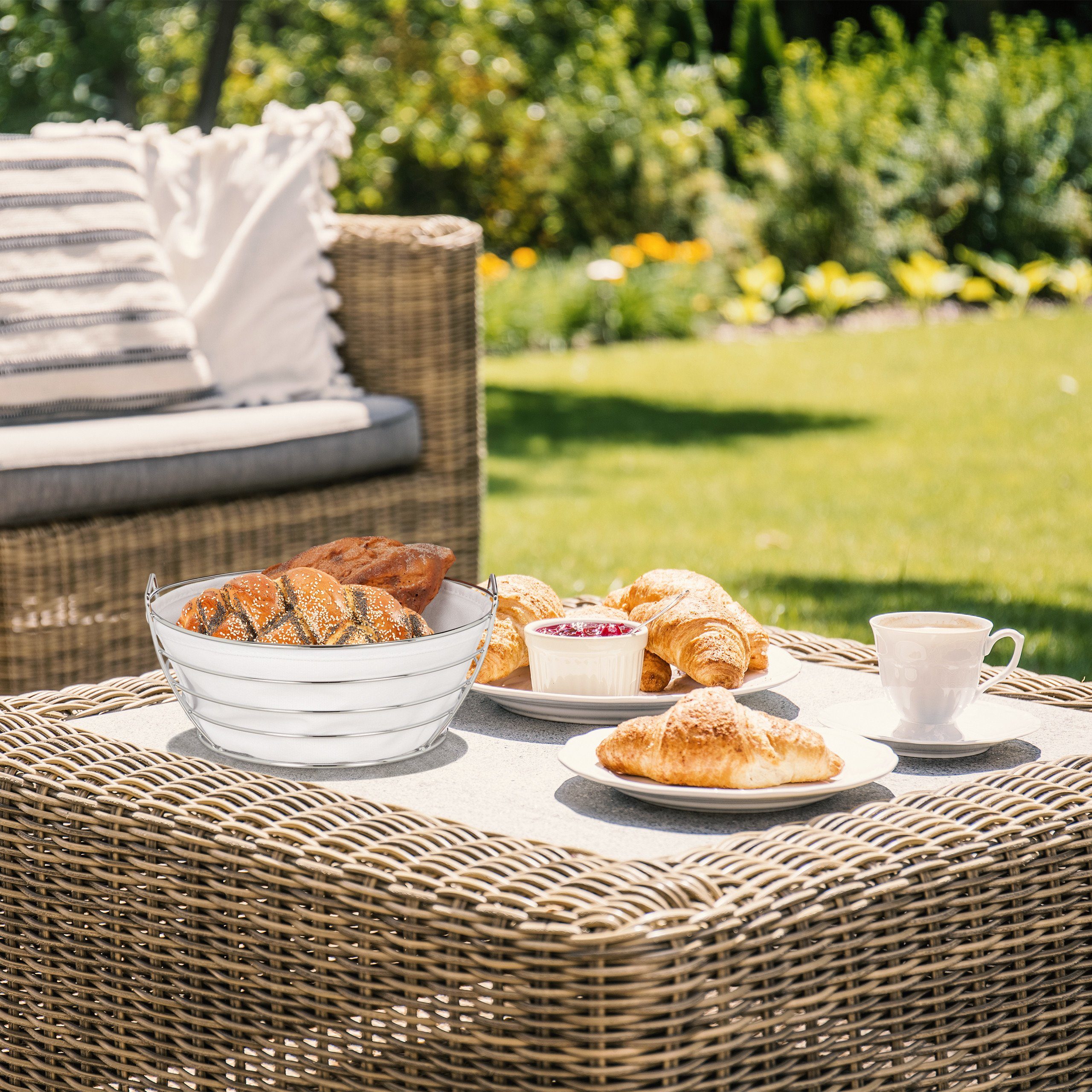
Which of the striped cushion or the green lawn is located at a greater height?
the striped cushion

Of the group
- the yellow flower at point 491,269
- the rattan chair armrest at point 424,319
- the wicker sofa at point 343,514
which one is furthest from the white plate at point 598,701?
the yellow flower at point 491,269

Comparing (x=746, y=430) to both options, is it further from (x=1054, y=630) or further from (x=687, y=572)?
(x=687, y=572)

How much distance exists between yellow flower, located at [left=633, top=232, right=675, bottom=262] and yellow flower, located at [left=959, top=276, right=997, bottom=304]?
186cm

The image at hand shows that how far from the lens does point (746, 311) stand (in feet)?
27.7

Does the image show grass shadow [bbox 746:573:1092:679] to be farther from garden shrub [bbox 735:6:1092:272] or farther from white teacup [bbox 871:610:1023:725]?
garden shrub [bbox 735:6:1092:272]

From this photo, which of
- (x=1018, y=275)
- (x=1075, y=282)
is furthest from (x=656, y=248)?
(x=1075, y=282)

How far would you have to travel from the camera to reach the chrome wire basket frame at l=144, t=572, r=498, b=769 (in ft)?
4.16

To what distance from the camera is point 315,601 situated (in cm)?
129

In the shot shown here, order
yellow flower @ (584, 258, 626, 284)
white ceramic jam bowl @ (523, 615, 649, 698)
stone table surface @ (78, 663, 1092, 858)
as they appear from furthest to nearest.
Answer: yellow flower @ (584, 258, 626, 284) → white ceramic jam bowl @ (523, 615, 649, 698) → stone table surface @ (78, 663, 1092, 858)

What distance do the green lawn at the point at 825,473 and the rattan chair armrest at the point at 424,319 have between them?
23.2 inches

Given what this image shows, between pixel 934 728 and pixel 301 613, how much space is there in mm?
654

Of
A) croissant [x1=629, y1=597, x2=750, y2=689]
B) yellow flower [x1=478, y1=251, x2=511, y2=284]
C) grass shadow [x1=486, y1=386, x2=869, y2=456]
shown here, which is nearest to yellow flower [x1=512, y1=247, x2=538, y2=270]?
yellow flower [x1=478, y1=251, x2=511, y2=284]

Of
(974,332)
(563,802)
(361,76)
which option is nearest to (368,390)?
(563,802)

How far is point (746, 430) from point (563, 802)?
15.6 feet
